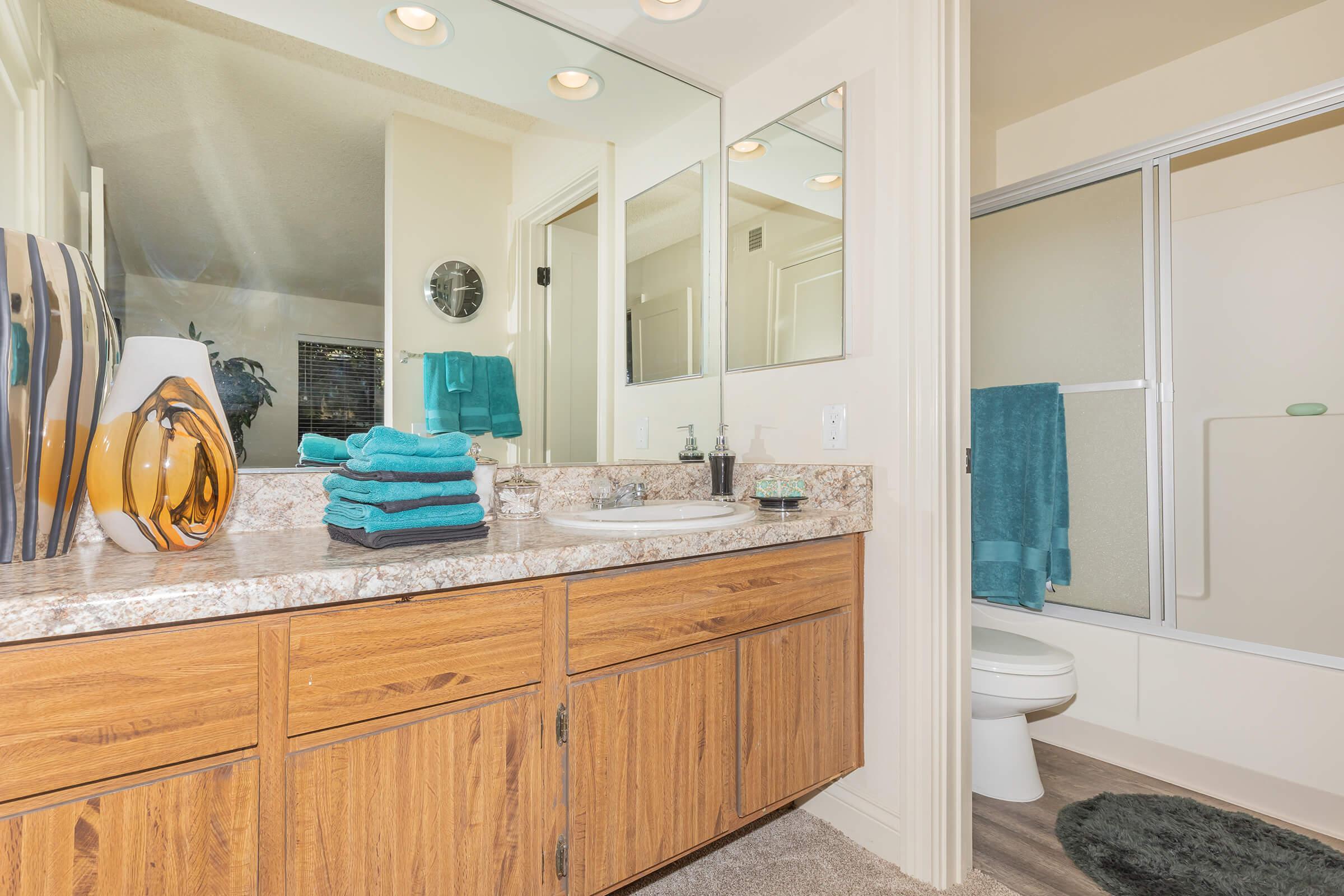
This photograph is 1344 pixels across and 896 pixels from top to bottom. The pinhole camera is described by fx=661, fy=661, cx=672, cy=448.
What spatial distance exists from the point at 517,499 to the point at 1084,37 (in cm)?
251

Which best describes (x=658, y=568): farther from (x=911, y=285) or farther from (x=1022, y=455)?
(x=1022, y=455)

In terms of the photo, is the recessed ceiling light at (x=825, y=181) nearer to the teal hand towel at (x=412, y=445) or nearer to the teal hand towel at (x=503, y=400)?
the teal hand towel at (x=503, y=400)

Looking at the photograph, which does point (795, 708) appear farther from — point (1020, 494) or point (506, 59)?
point (506, 59)

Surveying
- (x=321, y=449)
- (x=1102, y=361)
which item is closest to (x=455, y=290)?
(x=321, y=449)

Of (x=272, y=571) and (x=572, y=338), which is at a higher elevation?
(x=572, y=338)

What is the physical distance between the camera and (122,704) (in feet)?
2.43

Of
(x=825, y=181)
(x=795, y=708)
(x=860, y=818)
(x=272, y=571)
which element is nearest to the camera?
(x=272, y=571)

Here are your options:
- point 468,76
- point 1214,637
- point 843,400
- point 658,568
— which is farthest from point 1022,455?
point 468,76

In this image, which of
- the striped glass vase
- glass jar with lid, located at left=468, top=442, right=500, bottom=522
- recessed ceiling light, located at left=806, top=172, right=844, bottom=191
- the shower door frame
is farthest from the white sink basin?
the shower door frame

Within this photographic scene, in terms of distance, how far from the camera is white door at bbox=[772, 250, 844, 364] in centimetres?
174

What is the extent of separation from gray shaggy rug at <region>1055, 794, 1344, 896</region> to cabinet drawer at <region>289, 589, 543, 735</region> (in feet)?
4.79

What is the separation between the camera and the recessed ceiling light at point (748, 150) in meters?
1.98

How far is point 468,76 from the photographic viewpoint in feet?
5.33

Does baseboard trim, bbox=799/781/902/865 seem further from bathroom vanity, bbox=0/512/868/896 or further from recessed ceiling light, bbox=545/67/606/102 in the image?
recessed ceiling light, bbox=545/67/606/102
